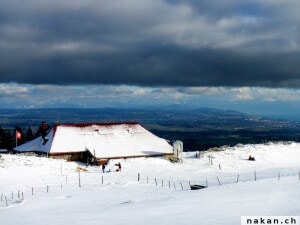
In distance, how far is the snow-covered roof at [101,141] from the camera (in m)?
62.7

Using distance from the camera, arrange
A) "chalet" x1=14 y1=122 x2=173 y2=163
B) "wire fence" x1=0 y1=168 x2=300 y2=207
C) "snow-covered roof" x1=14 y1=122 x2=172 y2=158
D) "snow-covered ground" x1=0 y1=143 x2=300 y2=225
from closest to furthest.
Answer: "snow-covered ground" x1=0 y1=143 x2=300 y2=225
"wire fence" x1=0 y1=168 x2=300 y2=207
"chalet" x1=14 y1=122 x2=173 y2=163
"snow-covered roof" x1=14 y1=122 x2=172 y2=158

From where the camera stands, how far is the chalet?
6212cm

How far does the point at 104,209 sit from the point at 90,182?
1725 centimetres

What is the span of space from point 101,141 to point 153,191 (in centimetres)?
2768

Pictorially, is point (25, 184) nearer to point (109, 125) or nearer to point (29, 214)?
point (29, 214)

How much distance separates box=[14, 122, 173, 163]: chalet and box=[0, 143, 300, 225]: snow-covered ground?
10.9ft

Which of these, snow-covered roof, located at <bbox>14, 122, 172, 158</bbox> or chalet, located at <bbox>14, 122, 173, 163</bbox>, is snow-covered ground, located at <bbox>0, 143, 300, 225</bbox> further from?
snow-covered roof, located at <bbox>14, 122, 172, 158</bbox>

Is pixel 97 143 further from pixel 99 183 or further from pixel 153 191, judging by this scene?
pixel 153 191

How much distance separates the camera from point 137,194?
121ft

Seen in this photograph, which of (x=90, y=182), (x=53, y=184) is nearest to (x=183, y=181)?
(x=90, y=182)

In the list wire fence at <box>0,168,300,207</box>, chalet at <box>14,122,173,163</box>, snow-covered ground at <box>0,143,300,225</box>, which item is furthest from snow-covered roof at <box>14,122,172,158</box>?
wire fence at <box>0,168,300,207</box>

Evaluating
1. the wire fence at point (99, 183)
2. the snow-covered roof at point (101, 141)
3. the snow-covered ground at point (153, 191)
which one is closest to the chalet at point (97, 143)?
the snow-covered roof at point (101, 141)

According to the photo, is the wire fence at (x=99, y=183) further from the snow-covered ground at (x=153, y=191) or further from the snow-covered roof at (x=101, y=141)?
the snow-covered roof at (x=101, y=141)

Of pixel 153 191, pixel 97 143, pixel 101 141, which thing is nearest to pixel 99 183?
pixel 153 191
